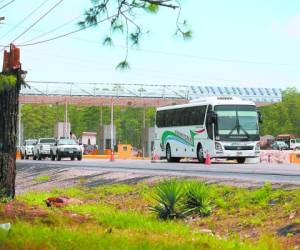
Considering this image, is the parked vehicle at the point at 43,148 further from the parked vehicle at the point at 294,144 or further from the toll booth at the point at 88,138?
the toll booth at the point at 88,138

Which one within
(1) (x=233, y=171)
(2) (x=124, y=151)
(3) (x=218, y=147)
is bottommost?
(1) (x=233, y=171)

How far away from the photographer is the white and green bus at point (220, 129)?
120 feet

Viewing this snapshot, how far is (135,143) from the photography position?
13425 centimetres

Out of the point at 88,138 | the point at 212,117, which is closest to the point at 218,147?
the point at 212,117

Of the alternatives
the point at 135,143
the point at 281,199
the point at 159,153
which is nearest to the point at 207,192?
the point at 281,199

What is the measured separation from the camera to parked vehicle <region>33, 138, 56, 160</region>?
2264 inches

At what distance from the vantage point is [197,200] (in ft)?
52.4

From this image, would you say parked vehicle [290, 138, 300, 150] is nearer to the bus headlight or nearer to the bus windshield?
the bus windshield

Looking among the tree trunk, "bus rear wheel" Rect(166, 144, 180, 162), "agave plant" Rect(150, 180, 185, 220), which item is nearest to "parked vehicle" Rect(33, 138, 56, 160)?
"bus rear wheel" Rect(166, 144, 180, 162)

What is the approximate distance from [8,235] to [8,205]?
20.4ft

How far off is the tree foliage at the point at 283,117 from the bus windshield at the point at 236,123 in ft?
236

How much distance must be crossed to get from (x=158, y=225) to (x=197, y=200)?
102 inches

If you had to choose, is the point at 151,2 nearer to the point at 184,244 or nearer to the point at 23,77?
the point at 184,244

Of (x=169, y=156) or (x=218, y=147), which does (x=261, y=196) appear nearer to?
(x=218, y=147)
